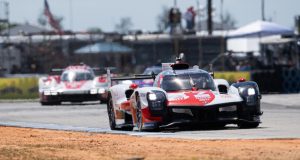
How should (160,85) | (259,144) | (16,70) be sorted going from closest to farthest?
(259,144) → (160,85) → (16,70)

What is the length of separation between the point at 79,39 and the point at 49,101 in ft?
117

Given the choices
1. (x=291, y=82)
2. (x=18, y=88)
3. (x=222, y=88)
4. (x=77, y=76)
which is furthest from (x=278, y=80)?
(x=222, y=88)

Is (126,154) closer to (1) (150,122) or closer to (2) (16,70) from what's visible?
(1) (150,122)

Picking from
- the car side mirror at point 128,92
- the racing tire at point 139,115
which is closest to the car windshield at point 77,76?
the car side mirror at point 128,92

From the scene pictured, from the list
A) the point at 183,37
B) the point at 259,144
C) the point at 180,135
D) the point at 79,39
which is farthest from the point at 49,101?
the point at 79,39

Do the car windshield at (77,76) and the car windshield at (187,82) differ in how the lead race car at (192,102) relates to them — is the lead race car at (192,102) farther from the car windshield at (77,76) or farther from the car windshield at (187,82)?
the car windshield at (77,76)

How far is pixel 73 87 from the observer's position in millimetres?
37188

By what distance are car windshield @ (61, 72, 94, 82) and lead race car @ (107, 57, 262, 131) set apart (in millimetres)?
17723

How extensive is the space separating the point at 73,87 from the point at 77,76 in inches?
29.4

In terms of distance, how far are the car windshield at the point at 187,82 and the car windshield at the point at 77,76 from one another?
18.1m

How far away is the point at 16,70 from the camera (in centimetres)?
6078

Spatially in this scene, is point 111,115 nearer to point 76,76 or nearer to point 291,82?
point 76,76

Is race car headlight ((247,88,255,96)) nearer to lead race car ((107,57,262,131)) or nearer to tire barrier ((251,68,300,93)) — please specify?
lead race car ((107,57,262,131))

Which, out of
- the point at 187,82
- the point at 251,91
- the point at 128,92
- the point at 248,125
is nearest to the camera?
the point at 251,91
